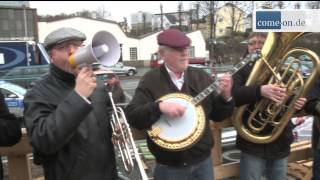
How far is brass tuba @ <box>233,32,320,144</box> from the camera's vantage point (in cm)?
300

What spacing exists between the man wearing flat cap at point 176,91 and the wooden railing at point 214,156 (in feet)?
1.67

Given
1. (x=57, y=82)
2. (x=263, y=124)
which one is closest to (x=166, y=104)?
(x=57, y=82)

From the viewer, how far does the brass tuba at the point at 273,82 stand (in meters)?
3.00

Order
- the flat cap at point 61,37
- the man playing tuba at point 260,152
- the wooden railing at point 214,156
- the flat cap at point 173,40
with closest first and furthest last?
the flat cap at point 61,37 < the flat cap at point 173,40 < the wooden railing at point 214,156 < the man playing tuba at point 260,152

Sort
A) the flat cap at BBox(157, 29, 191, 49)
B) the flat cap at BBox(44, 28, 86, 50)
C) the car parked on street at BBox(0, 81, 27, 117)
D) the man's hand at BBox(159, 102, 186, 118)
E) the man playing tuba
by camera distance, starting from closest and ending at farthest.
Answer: the flat cap at BBox(44, 28, 86, 50), the man's hand at BBox(159, 102, 186, 118), the flat cap at BBox(157, 29, 191, 49), the man playing tuba, the car parked on street at BBox(0, 81, 27, 117)

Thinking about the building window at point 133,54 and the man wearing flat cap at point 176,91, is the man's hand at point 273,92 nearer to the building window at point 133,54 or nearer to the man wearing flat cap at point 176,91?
the man wearing flat cap at point 176,91

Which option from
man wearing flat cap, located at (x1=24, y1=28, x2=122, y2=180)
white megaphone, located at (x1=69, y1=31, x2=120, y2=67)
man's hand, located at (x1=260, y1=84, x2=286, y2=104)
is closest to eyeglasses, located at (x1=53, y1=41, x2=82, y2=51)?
man wearing flat cap, located at (x1=24, y1=28, x2=122, y2=180)

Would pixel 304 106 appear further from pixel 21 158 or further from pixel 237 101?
pixel 21 158

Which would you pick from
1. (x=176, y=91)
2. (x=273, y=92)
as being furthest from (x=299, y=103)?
(x=176, y=91)

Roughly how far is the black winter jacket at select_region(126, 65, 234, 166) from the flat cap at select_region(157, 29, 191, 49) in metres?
0.20

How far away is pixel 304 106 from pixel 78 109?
6.23 feet

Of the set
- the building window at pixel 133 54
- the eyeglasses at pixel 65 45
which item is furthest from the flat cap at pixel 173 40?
the building window at pixel 133 54

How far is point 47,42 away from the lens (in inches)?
83.7

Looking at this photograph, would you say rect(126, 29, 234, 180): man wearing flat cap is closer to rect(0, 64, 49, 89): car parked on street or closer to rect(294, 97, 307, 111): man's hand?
rect(294, 97, 307, 111): man's hand
